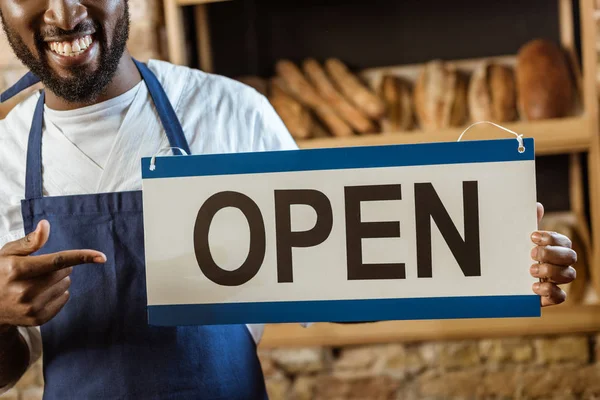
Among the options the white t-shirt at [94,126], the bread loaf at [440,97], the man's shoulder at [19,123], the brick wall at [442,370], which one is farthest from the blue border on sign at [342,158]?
the brick wall at [442,370]

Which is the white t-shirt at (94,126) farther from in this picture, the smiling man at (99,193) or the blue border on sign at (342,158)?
the blue border on sign at (342,158)

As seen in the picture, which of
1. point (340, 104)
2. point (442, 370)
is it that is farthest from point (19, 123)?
point (442, 370)

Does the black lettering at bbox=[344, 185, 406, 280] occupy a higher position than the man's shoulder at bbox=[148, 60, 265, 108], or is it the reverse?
the man's shoulder at bbox=[148, 60, 265, 108]

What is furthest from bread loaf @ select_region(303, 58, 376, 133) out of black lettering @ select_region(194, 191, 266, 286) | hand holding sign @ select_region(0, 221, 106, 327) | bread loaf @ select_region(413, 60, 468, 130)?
hand holding sign @ select_region(0, 221, 106, 327)

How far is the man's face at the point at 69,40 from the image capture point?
3.26 ft

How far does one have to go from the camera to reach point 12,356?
1.10 metres

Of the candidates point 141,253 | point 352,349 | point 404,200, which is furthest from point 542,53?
point 141,253

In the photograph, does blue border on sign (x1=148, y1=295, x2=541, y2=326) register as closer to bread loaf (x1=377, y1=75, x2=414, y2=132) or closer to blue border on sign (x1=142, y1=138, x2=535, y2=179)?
blue border on sign (x1=142, y1=138, x2=535, y2=179)

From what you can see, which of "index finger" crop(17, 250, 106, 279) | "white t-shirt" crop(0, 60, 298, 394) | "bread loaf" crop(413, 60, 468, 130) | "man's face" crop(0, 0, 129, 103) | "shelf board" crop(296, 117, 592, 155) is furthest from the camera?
"bread loaf" crop(413, 60, 468, 130)

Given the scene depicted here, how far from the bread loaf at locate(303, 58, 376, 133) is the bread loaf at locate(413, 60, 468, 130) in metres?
0.15

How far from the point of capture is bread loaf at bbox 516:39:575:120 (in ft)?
5.99

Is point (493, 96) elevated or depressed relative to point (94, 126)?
elevated

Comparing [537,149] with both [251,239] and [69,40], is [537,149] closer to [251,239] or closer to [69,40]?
[251,239]

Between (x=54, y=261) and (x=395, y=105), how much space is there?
1.30 m
